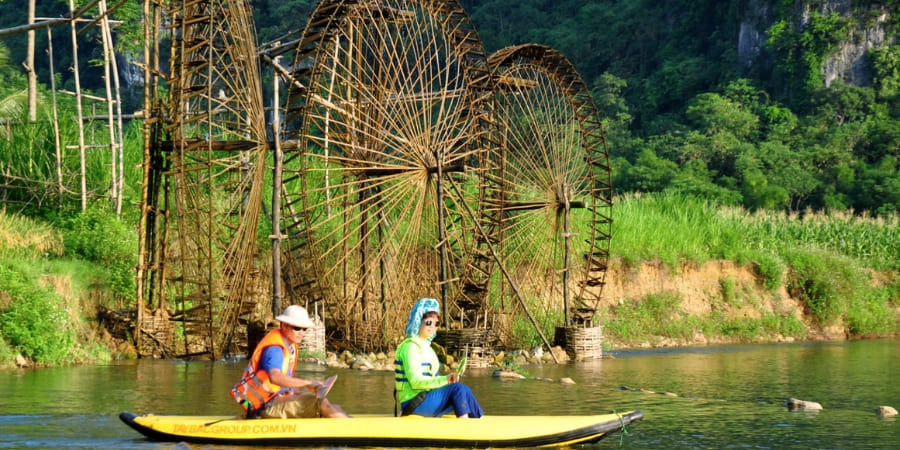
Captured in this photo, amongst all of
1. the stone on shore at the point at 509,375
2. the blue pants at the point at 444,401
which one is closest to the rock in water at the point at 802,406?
the stone on shore at the point at 509,375

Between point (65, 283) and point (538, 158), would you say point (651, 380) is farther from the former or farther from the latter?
point (65, 283)

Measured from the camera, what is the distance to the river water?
42.9 feet

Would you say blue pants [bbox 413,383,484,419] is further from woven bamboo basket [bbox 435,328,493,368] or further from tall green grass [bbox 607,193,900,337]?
tall green grass [bbox 607,193,900,337]

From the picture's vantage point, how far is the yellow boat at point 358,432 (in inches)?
450

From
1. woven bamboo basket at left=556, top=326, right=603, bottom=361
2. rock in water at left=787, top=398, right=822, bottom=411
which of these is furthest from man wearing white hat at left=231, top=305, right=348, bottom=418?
woven bamboo basket at left=556, top=326, right=603, bottom=361

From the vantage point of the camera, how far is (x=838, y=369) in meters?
22.0

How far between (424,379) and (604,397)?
5.88 metres

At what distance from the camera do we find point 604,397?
16.9 meters

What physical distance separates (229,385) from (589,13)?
153 feet

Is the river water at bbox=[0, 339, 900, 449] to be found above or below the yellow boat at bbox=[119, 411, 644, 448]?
below

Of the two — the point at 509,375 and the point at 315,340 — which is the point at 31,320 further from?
the point at 509,375

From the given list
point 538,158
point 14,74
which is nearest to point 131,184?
point 538,158

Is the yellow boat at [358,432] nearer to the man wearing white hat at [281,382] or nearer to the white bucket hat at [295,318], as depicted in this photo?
the man wearing white hat at [281,382]

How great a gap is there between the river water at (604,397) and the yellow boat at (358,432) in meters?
0.22
